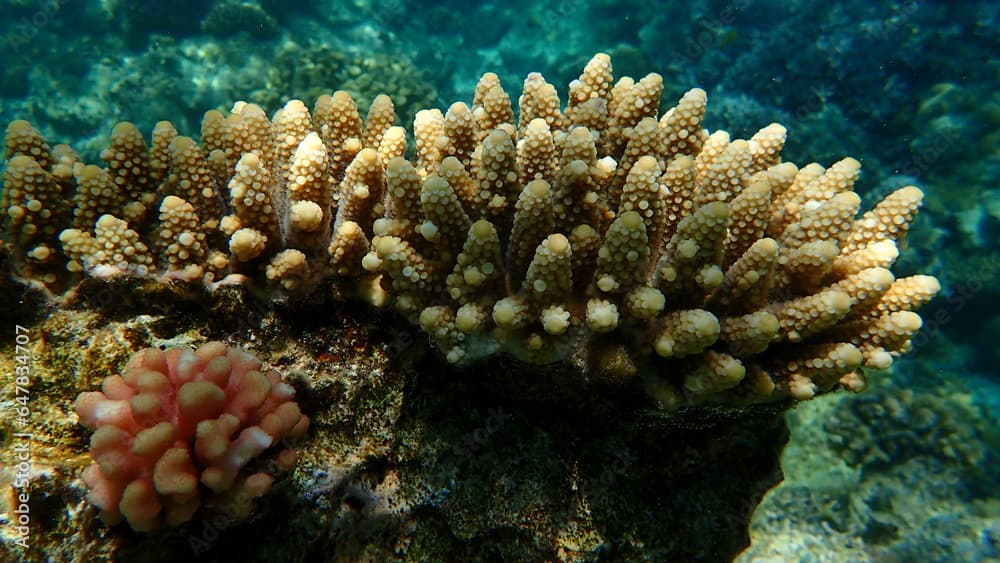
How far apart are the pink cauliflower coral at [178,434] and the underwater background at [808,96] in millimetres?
5038

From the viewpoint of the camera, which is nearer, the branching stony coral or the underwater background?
the branching stony coral

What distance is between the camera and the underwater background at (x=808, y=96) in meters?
7.05

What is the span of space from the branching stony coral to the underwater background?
3.93 m

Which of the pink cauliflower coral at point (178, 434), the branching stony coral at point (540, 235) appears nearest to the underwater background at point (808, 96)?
the branching stony coral at point (540, 235)

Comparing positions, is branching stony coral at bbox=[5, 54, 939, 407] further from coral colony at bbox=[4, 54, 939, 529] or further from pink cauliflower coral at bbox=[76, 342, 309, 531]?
pink cauliflower coral at bbox=[76, 342, 309, 531]

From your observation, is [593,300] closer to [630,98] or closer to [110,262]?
[630,98]

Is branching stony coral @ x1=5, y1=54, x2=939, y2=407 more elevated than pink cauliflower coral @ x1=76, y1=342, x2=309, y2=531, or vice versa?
branching stony coral @ x1=5, y1=54, x2=939, y2=407

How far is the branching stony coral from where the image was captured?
222cm

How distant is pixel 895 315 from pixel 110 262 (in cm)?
373

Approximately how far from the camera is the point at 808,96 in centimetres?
A: 1221

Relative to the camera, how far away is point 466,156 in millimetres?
2697

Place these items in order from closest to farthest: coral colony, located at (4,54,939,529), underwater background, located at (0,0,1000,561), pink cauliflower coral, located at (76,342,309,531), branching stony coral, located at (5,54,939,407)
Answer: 1. pink cauliflower coral, located at (76,342,309,531)
2. coral colony, located at (4,54,939,529)
3. branching stony coral, located at (5,54,939,407)
4. underwater background, located at (0,0,1000,561)

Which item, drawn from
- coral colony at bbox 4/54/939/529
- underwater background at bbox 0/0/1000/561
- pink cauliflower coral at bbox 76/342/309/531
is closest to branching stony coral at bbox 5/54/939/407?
coral colony at bbox 4/54/939/529

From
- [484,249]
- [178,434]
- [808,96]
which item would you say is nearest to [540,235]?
[484,249]
